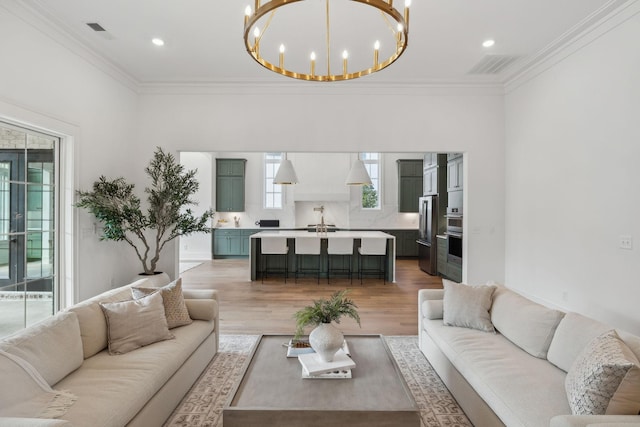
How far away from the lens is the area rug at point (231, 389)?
2.29m

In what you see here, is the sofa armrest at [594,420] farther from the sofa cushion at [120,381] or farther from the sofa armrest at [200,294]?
the sofa armrest at [200,294]

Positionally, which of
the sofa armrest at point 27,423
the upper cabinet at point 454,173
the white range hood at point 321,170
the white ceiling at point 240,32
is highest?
the white ceiling at point 240,32

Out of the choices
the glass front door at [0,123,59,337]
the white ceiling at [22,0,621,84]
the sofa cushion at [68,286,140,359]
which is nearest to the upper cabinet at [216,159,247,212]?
the white ceiling at [22,0,621,84]

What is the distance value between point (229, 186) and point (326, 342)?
8163 mm

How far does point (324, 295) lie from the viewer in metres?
5.58

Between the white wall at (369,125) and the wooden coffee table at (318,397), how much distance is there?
3372 millimetres

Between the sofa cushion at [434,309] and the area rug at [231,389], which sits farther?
the sofa cushion at [434,309]

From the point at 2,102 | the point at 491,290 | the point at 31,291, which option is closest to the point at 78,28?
the point at 2,102

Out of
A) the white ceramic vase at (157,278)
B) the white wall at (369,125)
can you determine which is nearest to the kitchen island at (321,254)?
the white wall at (369,125)

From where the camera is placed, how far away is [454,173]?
6180mm

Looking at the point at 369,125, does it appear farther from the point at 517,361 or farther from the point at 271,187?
the point at 271,187

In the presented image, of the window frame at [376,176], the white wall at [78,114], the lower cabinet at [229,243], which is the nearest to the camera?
the white wall at [78,114]

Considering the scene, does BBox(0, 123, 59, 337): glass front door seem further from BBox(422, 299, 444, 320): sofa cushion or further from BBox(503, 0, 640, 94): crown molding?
BBox(503, 0, 640, 94): crown molding

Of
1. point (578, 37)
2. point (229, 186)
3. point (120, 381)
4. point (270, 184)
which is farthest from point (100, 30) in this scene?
point (270, 184)
